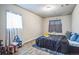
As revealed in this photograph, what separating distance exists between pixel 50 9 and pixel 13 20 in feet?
2.34

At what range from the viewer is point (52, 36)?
6.10 ft

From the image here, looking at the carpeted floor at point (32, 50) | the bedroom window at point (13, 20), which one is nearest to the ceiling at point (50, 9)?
the bedroom window at point (13, 20)

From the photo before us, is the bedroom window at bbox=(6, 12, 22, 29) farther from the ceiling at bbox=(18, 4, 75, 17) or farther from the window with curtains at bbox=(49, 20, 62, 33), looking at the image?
the window with curtains at bbox=(49, 20, 62, 33)

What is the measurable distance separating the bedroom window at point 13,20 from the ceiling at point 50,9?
0.71 ft

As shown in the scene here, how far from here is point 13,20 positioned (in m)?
1.75

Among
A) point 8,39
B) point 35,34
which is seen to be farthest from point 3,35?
point 35,34

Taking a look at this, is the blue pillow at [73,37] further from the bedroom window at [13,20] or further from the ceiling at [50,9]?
the bedroom window at [13,20]

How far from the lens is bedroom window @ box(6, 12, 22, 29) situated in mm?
1695

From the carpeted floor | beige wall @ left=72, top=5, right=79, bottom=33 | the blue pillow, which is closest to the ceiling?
beige wall @ left=72, top=5, right=79, bottom=33

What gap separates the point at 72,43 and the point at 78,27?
0.31 meters

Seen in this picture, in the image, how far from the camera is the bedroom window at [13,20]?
5.56ft

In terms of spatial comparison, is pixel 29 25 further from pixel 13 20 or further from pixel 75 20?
pixel 75 20

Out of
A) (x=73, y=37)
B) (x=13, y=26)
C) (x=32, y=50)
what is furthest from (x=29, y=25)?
(x=73, y=37)
